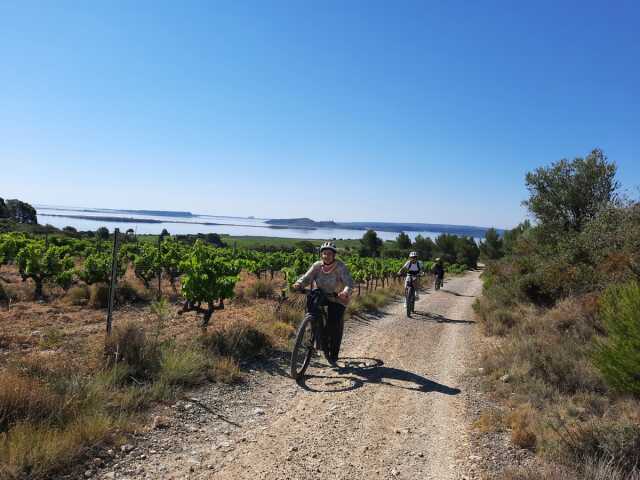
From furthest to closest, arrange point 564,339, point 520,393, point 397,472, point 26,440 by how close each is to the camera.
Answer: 1. point 564,339
2. point 520,393
3. point 397,472
4. point 26,440

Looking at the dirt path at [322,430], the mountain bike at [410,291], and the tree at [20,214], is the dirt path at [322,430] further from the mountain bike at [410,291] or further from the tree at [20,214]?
the tree at [20,214]

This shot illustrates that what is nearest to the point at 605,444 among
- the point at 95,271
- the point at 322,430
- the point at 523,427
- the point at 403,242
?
the point at 523,427

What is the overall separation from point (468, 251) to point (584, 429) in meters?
94.4

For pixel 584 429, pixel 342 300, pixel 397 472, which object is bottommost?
pixel 397 472

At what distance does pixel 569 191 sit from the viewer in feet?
84.7

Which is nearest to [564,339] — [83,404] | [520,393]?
[520,393]

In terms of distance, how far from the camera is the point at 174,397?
17.6ft

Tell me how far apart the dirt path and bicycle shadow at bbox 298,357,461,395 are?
0.05ft

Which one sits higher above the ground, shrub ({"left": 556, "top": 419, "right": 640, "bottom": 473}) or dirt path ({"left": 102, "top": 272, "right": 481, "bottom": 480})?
shrub ({"left": 556, "top": 419, "right": 640, "bottom": 473})

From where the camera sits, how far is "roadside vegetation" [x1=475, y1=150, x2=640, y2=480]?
4043mm

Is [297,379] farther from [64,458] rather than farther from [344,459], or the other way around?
[64,458]

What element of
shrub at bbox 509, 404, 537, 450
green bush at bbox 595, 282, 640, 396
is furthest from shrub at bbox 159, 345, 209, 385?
green bush at bbox 595, 282, 640, 396

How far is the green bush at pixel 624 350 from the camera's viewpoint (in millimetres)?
4598

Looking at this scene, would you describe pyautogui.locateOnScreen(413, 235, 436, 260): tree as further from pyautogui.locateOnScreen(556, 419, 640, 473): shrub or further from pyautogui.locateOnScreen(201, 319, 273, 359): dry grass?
pyautogui.locateOnScreen(556, 419, 640, 473): shrub
